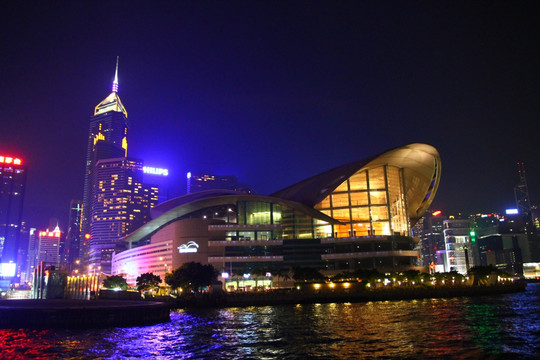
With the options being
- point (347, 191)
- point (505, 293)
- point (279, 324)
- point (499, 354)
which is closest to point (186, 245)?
point (347, 191)

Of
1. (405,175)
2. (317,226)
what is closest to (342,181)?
(317,226)

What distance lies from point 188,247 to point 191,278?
22.3 meters

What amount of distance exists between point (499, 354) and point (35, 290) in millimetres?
74709

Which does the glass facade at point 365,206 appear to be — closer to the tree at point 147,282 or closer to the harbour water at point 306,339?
the tree at point 147,282

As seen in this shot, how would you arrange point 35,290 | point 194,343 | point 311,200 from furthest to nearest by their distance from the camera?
1. point 311,200
2. point 35,290
3. point 194,343

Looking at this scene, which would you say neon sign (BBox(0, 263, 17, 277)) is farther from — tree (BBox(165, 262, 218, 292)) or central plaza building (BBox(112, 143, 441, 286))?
tree (BBox(165, 262, 218, 292))

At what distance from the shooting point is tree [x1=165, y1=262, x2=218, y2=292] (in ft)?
293

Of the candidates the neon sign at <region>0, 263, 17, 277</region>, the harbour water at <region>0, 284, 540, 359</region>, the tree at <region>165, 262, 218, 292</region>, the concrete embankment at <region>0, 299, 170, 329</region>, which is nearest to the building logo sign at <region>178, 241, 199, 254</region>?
the tree at <region>165, 262, 218, 292</region>

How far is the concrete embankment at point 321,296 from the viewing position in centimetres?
8062

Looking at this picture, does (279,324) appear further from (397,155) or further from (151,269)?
(151,269)

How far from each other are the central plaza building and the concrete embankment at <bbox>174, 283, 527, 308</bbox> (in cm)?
1590

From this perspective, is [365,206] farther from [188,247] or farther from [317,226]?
[188,247]

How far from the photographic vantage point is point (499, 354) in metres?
28.8

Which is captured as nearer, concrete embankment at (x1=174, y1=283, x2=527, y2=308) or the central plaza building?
concrete embankment at (x1=174, y1=283, x2=527, y2=308)
